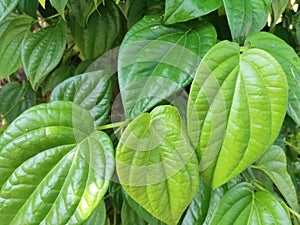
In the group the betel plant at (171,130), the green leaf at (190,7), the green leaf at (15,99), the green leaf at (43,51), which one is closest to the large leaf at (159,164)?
the betel plant at (171,130)

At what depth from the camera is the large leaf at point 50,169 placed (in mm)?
389

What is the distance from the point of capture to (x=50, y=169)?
407mm

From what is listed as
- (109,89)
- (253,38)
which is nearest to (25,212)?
(109,89)

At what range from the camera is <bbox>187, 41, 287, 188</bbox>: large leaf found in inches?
13.9

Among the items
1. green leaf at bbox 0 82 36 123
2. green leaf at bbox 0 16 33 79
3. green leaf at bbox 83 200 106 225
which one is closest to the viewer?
green leaf at bbox 83 200 106 225

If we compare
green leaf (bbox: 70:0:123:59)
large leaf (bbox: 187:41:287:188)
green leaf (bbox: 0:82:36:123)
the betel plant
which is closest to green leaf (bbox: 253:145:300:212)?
the betel plant

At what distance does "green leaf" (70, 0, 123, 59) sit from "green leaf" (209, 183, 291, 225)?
11.1 inches

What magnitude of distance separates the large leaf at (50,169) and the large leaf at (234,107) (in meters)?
0.10

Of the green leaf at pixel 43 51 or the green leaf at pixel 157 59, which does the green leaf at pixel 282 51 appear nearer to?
the green leaf at pixel 157 59

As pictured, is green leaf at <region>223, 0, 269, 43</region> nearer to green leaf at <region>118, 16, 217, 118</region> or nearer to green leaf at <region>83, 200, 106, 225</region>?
green leaf at <region>118, 16, 217, 118</region>

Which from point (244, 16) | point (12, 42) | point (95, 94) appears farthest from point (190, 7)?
point (12, 42)

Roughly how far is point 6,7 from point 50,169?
0.21 m

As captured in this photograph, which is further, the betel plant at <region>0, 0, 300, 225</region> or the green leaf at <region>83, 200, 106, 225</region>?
the green leaf at <region>83, 200, 106, 225</region>

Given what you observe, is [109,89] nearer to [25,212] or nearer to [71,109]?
[71,109]
